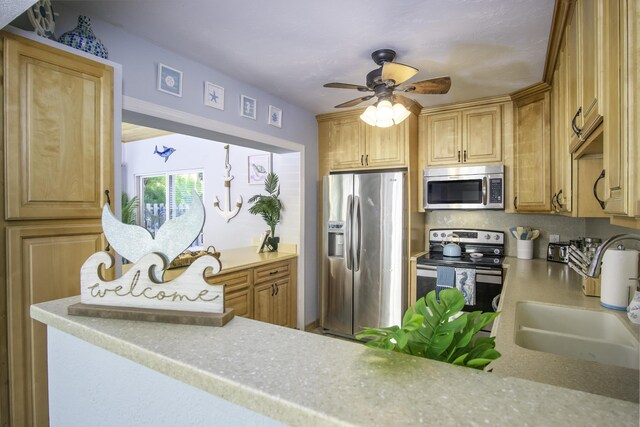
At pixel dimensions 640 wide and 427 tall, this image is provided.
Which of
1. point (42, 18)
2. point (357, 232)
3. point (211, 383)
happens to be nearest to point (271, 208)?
point (357, 232)

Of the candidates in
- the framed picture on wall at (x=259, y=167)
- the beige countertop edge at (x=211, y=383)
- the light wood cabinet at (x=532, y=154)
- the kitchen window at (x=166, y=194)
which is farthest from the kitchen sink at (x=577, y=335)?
the kitchen window at (x=166, y=194)

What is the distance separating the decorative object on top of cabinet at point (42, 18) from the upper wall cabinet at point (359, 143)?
8.47ft

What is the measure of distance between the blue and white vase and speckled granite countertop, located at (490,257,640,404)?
223 centimetres

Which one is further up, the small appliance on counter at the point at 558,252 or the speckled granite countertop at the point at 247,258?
the small appliance on counter at the point at 558,252

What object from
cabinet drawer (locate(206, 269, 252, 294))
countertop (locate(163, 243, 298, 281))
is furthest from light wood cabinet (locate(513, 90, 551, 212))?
cabinet drawer (locate(206, 269, 252, 294))

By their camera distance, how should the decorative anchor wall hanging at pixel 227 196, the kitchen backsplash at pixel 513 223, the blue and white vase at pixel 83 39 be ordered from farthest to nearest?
the decorative anchor wall hanging at pixel 227 196, the kitchen backsplash at pixel 513 223, the blue and white vase at pixel 83 39

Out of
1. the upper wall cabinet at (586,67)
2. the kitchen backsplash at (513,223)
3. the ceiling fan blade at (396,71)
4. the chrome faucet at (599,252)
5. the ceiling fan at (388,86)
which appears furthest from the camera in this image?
the kitchen backsplash at (513,223)

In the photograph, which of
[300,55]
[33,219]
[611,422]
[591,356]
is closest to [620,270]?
[591,356]

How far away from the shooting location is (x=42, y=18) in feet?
4.97

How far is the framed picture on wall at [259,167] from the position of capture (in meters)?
4.11

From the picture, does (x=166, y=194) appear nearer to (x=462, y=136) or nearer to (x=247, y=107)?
(x=247, y=107)

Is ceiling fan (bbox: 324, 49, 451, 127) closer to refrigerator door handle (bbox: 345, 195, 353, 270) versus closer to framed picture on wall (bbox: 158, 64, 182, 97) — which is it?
framed picture on wall (bbox: 158, 64, 182, 97)

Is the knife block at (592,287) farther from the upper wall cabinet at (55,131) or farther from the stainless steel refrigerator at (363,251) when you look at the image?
the upper wall cabinet at (55,131)

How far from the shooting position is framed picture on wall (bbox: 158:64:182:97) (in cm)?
222
